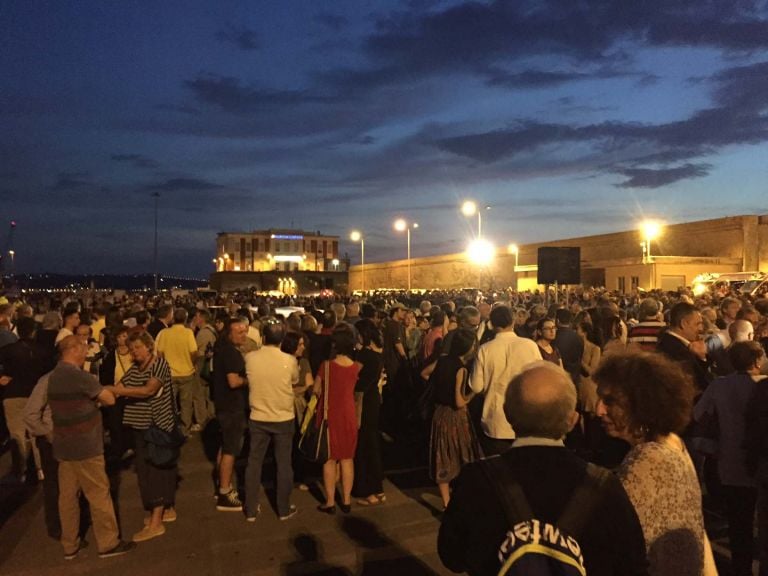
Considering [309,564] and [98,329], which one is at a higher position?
[98,329]

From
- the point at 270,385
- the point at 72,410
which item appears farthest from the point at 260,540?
the point at 72,410

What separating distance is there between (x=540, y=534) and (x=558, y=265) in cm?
1547

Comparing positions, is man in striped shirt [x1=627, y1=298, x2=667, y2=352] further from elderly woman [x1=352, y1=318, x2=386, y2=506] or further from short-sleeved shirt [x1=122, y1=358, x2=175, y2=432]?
short-sleeved shirt [x1=122, y1=358, x2=175, y2=432]

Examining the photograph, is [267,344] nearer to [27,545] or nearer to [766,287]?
[27,545]

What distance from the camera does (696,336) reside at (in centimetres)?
544

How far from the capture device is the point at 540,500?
1901 mm

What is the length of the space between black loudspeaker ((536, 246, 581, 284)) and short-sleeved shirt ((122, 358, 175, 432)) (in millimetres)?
12699

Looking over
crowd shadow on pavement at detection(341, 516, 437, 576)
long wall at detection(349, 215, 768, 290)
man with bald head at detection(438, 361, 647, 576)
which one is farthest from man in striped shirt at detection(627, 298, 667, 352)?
long wall at detection(349, 215, 768, 290)

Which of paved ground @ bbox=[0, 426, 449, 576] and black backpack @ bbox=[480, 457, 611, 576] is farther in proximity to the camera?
paved ground @ bbox=[0, 426, 449, 576]

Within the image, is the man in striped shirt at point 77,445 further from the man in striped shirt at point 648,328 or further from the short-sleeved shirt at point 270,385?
the man in striped shirt at point 648,328

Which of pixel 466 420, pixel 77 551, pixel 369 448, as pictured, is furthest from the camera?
pixel 369 448

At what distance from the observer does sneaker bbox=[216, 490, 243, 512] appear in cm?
624

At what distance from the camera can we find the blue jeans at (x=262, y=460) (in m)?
5.86

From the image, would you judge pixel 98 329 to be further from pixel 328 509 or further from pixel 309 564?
pixel 309 564
